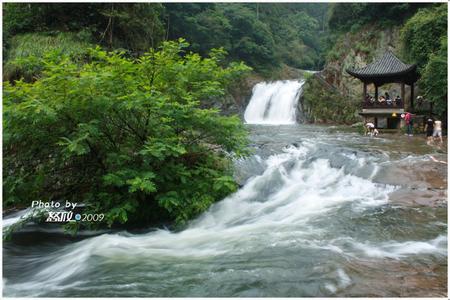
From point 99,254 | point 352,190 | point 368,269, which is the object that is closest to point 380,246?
point 368,269

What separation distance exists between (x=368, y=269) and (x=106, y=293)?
348 centimetres

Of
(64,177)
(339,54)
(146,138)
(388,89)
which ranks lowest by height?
(64,177)

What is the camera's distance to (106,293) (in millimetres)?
4883

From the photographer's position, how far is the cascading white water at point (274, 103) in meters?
31.7

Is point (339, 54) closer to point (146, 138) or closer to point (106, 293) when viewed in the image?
point (146, 138)

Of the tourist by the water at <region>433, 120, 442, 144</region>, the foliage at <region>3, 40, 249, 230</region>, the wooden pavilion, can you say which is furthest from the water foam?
the wooden pavilion

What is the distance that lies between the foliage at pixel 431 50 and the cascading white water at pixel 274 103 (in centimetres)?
1054

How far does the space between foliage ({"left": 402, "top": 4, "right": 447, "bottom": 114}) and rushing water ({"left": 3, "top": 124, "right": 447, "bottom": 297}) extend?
30.0ft

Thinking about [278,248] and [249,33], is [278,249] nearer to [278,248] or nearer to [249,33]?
[278,248]

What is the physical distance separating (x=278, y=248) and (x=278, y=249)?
51mm

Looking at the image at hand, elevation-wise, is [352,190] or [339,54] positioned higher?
[339,54]

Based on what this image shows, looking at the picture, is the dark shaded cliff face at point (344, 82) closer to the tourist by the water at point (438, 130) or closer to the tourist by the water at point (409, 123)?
the tourist by the water at point (409, 123)

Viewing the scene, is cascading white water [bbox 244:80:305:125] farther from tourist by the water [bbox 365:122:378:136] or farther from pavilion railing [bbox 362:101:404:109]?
tourist by the water [bbox 365:122:378:136]

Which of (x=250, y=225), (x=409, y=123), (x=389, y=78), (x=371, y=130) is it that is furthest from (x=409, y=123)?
(x=250, y=225)
